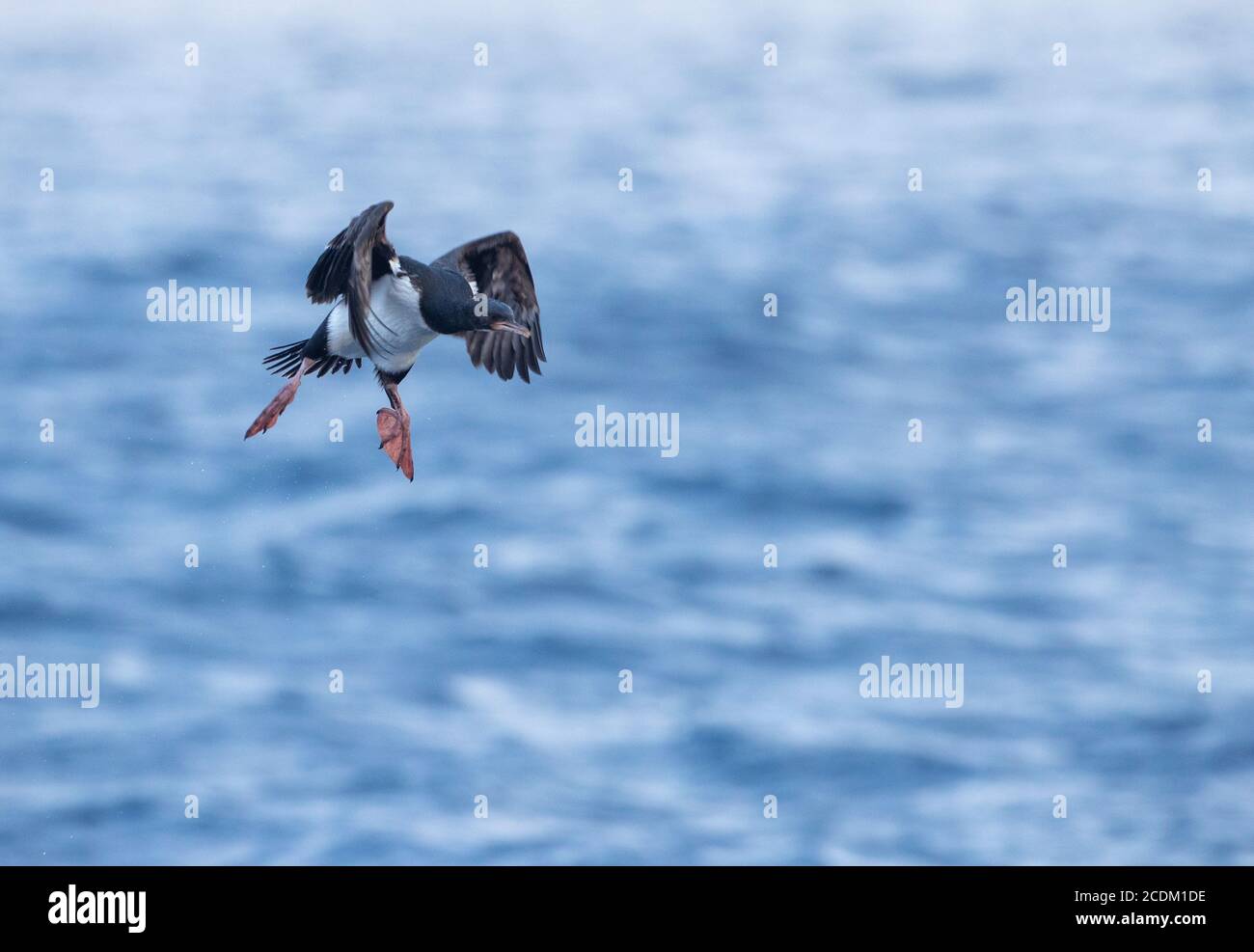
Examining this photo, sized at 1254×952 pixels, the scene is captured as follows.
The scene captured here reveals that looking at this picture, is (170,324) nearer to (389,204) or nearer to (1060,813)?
(1060,813)

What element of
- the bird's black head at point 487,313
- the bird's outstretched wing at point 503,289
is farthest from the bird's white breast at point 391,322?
the bird's outstretched wing at point 503,289

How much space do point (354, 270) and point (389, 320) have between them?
3.72 ft

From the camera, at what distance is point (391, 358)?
15.2 m

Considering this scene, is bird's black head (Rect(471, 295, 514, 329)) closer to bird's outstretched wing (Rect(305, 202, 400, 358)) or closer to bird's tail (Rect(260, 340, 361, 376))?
bird's outstretched wing (Rect(305, 202, 400, 358))

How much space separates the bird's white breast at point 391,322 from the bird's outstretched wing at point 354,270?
0.25m

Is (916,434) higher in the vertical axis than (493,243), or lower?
higher

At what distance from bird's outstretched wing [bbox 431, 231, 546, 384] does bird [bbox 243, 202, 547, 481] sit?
1cm

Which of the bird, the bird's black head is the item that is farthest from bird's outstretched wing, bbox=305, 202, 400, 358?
the bird's black head

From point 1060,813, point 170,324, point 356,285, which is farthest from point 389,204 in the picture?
point 170,324

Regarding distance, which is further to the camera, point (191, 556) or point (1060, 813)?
point (191, 556)

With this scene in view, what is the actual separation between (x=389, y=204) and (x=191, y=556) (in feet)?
85.0

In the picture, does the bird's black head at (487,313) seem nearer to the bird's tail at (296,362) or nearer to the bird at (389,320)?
the bird at (389,320)

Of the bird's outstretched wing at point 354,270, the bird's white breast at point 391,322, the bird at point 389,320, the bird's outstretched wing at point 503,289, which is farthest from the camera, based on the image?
the bird's outstretched wing at point 503,289

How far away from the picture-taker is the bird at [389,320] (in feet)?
46.4
